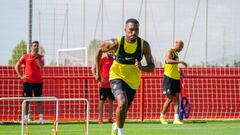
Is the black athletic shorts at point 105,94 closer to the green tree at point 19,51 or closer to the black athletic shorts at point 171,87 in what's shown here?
the black athletic shorts at point 171,87

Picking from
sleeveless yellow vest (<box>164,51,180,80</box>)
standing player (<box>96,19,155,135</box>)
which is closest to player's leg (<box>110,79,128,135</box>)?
standing player (<box>96,19,155,135</box>)

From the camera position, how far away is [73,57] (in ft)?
84.5

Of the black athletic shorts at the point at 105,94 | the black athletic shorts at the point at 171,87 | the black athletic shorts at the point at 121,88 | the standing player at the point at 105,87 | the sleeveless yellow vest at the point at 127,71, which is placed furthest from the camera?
the black athletic shorts at the point at 105,94

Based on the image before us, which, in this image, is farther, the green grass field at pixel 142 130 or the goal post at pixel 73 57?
the goal post at pixel 73 57

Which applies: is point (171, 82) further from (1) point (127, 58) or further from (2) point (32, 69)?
(1) point (127, 58)

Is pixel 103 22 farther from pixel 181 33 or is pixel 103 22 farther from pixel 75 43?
pixel 181 33

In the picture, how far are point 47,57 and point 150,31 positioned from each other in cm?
359

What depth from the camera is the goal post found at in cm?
2331

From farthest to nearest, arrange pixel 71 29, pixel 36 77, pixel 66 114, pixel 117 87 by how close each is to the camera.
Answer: pixel 71 29
pixel 66 114
pixel 36 77
pixel 117 87

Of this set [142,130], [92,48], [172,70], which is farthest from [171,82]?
[92,48]

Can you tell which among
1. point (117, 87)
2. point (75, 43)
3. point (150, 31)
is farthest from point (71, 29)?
point (117, 87)

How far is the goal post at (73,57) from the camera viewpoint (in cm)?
2331

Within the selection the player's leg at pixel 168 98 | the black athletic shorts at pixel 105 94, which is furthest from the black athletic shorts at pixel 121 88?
the black athletic shorts at pixel 105 94

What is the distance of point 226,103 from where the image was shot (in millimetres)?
21250
